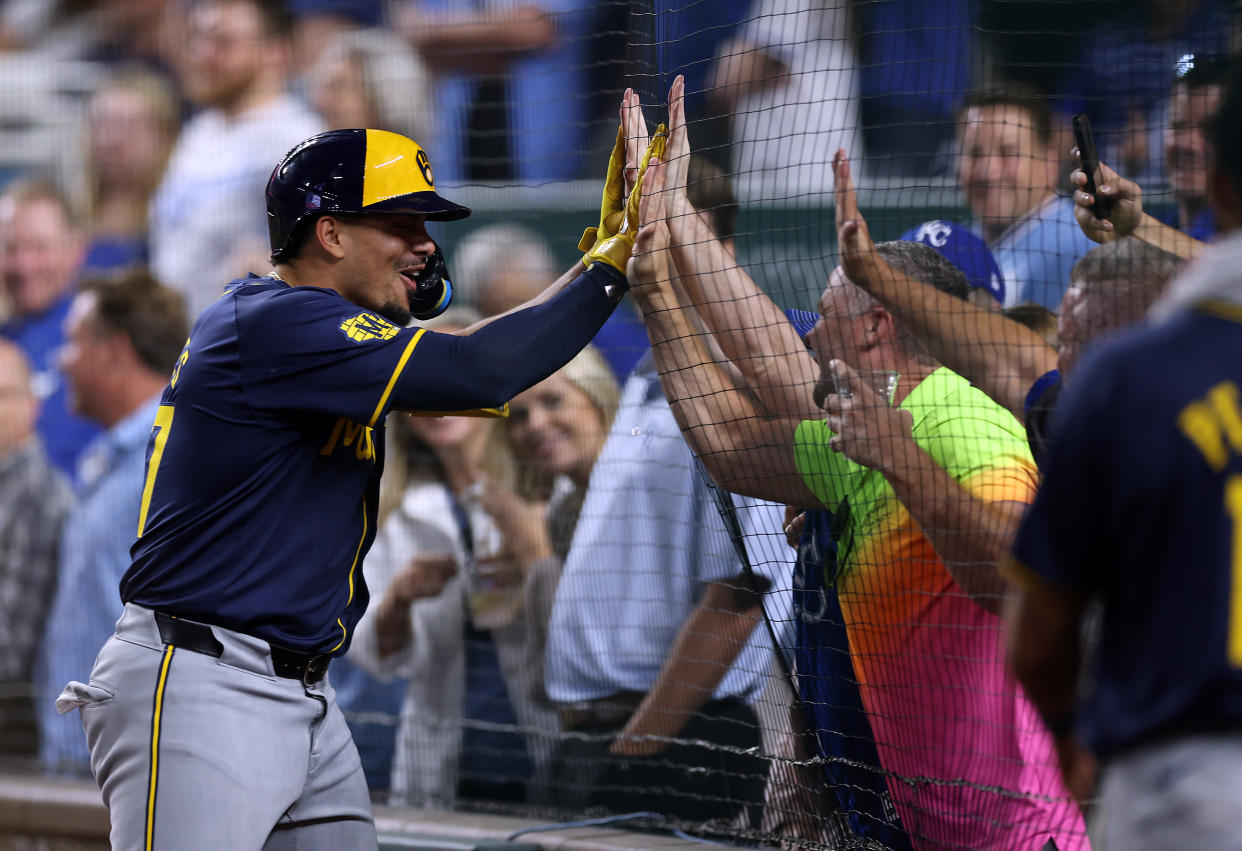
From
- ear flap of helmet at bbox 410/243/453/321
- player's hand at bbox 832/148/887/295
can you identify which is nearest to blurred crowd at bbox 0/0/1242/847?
player's hand at bbox 832/148/887/295

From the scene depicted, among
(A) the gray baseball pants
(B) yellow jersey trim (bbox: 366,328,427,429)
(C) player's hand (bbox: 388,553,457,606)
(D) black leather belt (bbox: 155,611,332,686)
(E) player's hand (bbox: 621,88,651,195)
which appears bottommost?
(C) player's hand (bbox: 388,553,457,606)

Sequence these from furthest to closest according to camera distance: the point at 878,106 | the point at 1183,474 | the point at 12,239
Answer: the point at 12,239 < the point at 878,106 < the point at 1183,474

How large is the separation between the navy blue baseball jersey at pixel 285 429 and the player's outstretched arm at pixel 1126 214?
39.3 inches

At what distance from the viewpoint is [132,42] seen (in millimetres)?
5879

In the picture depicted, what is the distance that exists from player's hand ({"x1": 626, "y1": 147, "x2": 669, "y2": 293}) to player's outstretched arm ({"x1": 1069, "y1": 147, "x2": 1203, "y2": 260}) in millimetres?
777

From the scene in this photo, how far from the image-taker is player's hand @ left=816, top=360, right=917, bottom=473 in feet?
7.89

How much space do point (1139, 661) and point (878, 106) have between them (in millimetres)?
1997

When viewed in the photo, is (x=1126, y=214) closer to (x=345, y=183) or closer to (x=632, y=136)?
(x=632, y=136)

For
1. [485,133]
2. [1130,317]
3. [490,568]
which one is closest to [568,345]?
[1130,317]

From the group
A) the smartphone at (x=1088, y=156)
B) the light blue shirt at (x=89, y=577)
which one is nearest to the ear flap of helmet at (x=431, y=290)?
the smartphone at (x=1088, y=156)

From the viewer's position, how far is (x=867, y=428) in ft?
7.92

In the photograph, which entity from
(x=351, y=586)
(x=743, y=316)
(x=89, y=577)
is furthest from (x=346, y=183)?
(x=89, y=577)

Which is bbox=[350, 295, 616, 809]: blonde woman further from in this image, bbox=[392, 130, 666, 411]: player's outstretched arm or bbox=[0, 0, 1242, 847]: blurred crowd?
bbox=[392, 130, 666, 411]: player's outstretched arm

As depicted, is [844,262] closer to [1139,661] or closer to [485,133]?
[1139,661]
